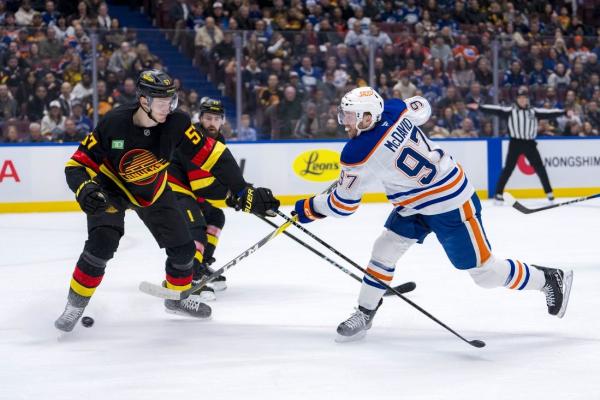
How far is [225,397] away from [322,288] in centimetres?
221

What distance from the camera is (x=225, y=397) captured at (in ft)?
10.4

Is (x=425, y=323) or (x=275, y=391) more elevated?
(x=275, y=391)

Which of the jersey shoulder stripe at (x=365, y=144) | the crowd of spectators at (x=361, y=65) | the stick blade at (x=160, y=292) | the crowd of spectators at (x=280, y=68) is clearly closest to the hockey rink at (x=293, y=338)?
the stick blade at (x=160, y=292)

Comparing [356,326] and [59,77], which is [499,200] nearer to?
[59,77]

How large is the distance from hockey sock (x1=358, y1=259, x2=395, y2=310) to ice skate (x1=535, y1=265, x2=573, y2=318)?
704 mm

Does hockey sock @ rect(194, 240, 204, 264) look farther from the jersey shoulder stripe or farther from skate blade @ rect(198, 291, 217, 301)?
the jersey shoulder stripe

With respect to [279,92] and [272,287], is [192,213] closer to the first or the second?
[272,287]

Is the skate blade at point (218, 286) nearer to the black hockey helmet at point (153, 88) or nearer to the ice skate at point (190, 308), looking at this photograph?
the ice skate at point (190, 308)

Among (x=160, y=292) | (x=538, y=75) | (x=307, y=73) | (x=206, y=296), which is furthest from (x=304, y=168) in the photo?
(x=160, y=292)

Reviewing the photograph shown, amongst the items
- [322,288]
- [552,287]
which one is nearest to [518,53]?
[322,288]

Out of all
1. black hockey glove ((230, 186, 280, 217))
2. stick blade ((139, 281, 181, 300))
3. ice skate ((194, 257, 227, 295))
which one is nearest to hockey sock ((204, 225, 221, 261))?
ice skate ((194, 257, 227, 295))

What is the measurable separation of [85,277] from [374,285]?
127 centimetres

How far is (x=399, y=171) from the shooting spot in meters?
3.79

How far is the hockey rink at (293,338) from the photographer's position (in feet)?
10.8
